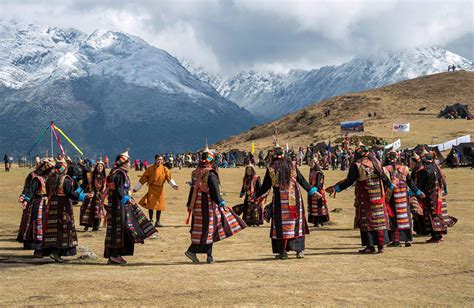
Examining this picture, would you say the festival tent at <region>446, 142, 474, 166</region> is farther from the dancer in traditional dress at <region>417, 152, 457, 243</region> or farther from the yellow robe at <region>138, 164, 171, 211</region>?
the dancer in traditional dress at <region>417, 152, 457, 243</region>

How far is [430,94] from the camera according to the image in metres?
106

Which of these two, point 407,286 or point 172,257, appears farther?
point 172,257

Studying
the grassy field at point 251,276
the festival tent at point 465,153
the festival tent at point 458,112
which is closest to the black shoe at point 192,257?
the grassy field at point 251,276

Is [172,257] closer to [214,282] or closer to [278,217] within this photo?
[278,217]

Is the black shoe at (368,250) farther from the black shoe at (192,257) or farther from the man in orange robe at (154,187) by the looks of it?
the man in orange robe at (154,187)

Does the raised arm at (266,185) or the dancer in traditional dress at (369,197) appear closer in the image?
the raised arm at (266,185)

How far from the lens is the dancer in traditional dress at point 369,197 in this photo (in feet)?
39.0

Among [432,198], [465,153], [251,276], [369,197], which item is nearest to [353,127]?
[465,153]

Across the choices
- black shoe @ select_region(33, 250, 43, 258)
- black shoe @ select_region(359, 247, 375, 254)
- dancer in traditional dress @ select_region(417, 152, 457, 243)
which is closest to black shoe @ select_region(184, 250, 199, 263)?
black shoe @ select_region(33, 250, 43, 258)

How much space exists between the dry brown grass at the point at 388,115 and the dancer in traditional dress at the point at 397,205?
168ft

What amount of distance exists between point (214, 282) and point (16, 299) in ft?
8.78

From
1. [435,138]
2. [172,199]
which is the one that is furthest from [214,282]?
[435,138]

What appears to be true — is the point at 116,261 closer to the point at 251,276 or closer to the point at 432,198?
the point at 251,276

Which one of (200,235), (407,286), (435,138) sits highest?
(435,138)
